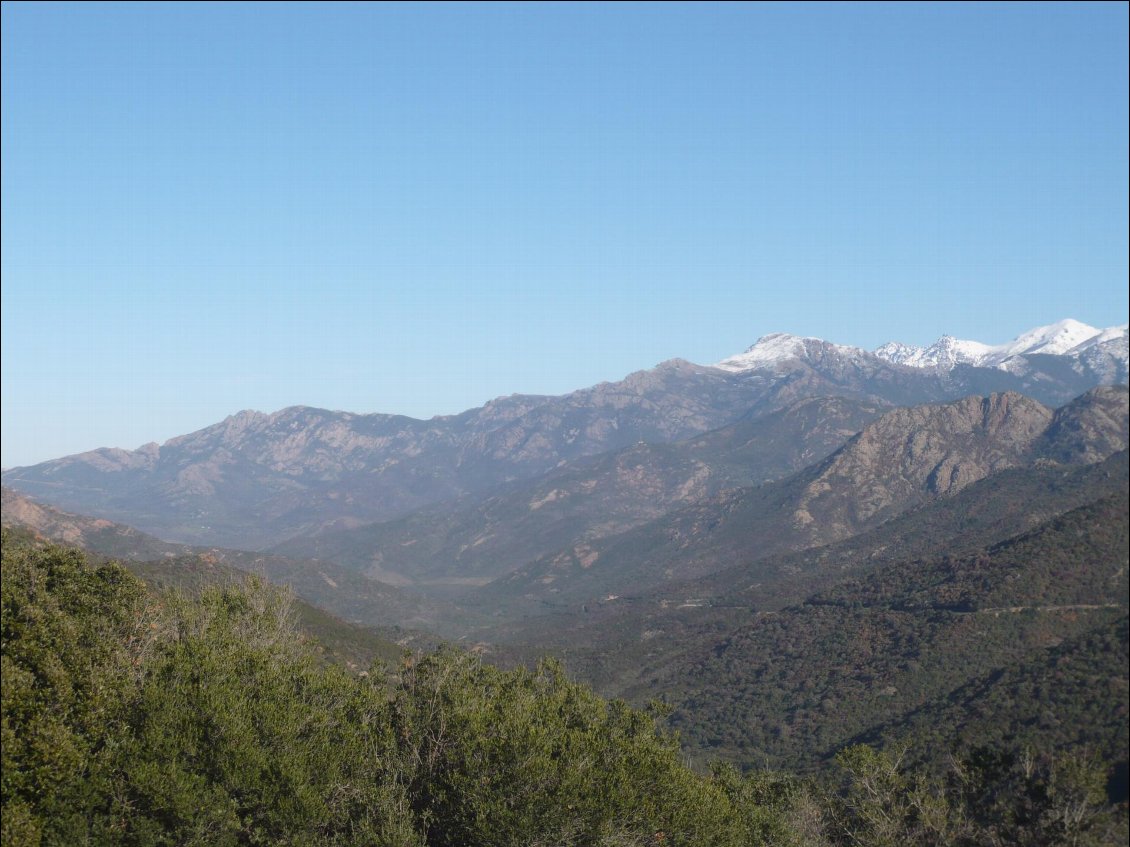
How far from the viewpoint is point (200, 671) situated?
37.2m

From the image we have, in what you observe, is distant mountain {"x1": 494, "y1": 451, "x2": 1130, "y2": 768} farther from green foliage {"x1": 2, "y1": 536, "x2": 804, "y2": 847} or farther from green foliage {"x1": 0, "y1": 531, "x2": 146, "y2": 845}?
green foliage {"x1": 0, "y1": 531, "x2": 146, "y2": 845}

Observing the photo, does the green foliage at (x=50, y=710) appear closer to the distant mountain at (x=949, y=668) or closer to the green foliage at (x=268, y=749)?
the green foliage at (x=268, y=749)

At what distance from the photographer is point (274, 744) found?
36.6 metres

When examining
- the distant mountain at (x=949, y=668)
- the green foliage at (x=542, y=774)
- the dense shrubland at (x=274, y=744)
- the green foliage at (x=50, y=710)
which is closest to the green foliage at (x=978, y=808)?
the dense shrubland at (x=274, y=744)

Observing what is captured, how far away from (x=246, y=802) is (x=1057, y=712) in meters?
107

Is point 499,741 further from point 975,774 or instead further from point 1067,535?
point 1067,535

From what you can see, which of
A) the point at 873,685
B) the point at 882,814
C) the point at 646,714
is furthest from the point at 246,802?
the point at 873,685

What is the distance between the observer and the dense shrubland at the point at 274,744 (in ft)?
102

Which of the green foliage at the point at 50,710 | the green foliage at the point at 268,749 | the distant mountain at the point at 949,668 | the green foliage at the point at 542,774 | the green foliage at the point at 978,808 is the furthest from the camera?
the distant mountain at the point at 949,668

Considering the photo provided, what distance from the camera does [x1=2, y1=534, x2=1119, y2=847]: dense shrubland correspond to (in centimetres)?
3123

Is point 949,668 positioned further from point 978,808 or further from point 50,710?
point 50,710

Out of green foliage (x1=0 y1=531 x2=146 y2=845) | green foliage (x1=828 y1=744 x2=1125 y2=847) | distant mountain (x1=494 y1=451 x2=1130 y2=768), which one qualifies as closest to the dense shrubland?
green foliage (x1=0 y1=531 x2=146 y2=845)

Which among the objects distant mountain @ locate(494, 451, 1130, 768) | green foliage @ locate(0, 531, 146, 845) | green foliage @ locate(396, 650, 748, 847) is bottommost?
distant mountain @ locate(494, 451, 1130, 768)

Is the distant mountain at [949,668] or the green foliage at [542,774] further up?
the green foliage at [542,774]
